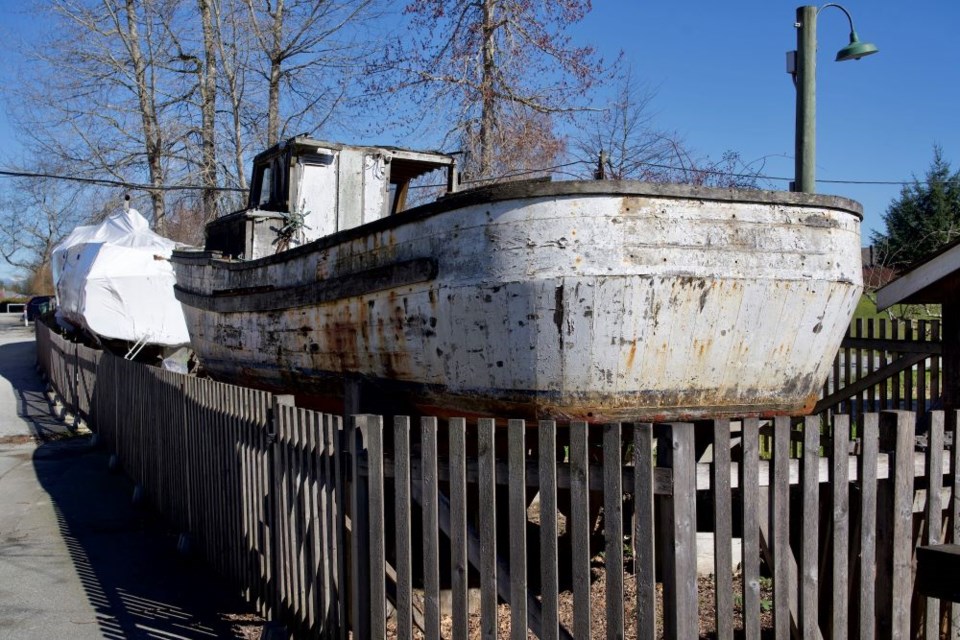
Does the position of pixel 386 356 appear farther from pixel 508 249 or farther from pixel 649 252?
pixel 649 252

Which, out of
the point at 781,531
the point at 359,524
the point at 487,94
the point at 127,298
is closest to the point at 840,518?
the point at 781,531

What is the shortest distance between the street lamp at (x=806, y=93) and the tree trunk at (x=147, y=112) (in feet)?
71.4

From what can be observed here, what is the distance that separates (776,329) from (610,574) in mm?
2343

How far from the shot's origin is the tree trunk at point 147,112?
88.1ft

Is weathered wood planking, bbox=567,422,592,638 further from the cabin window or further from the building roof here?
the cabin window

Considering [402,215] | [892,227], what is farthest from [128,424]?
[892,227]

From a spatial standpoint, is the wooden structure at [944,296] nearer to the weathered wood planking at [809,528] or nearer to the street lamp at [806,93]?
the street lamp at [806,93]

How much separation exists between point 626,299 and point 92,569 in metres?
4.31

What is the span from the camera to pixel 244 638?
4988 mm

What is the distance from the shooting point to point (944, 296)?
22.3ft

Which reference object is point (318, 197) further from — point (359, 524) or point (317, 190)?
point (359, 524)

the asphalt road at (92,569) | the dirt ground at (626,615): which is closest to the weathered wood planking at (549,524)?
the dirt ground at (626,615)

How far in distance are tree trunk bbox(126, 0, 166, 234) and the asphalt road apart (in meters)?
18.1

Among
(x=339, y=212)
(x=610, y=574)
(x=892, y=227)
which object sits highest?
(x=892, y=227)
